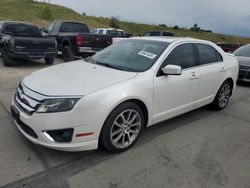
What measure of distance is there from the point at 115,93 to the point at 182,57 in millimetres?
1641

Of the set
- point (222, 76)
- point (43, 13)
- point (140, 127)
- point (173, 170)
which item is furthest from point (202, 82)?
point (43, 13)

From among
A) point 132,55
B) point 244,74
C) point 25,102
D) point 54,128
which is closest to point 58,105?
point 54,128

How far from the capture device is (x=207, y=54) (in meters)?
4.73

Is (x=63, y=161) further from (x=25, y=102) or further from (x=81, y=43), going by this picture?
(x=81, y=43)

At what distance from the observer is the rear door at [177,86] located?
11.9 feet

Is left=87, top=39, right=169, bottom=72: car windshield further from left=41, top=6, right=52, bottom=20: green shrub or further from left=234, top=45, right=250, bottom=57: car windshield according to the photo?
left=41, top=6, right=52, bottom=20: green shrub

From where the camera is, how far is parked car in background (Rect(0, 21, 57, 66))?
8742mm

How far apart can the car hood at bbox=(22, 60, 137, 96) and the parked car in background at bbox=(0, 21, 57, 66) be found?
557 centimetres

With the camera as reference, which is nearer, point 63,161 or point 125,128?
point 63,161

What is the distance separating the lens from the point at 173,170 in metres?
3.01

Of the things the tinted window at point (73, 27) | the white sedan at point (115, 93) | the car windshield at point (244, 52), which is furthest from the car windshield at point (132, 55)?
the tinted window at point (73, 27)

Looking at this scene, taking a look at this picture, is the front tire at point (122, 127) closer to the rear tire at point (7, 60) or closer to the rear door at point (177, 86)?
the rear door at point (177, 86)

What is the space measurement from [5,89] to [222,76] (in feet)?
16.3

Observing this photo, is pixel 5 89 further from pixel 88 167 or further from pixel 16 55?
pixel 88 167
